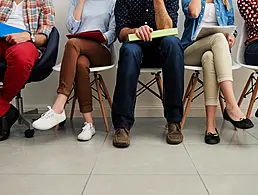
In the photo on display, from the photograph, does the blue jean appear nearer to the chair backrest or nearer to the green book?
the green book

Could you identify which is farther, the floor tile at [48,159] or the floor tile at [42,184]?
the floor tile at [48,159]

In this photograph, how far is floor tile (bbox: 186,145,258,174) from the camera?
4.84 ft

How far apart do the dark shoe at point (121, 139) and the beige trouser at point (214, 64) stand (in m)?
0.48

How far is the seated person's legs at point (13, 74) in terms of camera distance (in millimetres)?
1939

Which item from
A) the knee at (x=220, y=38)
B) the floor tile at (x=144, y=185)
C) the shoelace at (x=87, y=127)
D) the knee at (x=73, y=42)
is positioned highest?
the knee at (x=73, y=42)

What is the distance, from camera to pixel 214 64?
75.5 inches

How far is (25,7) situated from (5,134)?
842mm

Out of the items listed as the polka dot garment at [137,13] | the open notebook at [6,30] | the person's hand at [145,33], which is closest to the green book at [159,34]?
the person's hand at [145,33]

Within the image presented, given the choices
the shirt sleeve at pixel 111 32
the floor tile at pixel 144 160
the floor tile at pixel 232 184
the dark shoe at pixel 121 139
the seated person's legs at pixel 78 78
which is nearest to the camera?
the floor tile at pixel 232 184

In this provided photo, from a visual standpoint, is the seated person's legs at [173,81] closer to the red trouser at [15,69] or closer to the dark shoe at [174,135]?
the dark shoe at [174,135]

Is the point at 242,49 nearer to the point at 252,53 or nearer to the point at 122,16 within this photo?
the point at 252,53

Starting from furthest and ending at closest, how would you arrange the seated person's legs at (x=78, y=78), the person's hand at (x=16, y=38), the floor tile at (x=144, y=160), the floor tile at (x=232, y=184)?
the person's hand at (x=16, y=38), the seated person's legs at (x=78, y=78), the floor tile at (x=144, y=160), the floor tile at (x=232, y=184)

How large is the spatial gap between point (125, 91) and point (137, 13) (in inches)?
21.6

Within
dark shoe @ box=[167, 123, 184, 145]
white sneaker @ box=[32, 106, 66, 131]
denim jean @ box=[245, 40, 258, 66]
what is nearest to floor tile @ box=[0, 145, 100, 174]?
white sneaker @ box=[32, 106, 66, 131]
